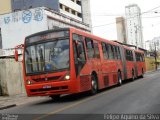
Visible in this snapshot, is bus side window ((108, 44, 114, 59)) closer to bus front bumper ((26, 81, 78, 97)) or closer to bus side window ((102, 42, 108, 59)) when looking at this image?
bus side window ((102, 42, 108, 59))

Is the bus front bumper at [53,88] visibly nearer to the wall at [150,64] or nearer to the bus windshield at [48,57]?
the bus windshield at [48,57]

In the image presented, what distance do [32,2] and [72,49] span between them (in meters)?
53.6

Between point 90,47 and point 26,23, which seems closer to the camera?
point 90,47

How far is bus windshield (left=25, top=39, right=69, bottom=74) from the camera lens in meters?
16.9

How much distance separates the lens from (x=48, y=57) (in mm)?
17000

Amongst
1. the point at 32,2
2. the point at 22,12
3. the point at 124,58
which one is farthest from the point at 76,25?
the point at 124,58

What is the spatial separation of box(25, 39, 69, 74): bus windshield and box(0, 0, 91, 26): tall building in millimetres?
48858

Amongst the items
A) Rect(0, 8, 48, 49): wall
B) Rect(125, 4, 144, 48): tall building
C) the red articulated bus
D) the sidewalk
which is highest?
Rect(125, 4, 144, 48): tall building

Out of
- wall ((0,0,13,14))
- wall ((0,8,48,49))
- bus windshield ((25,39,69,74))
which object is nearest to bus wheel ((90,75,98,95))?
bus windshield ((25,39,69,74))

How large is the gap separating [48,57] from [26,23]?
32.8 m

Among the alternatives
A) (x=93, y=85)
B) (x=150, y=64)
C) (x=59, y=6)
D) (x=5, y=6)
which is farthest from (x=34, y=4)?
(x=93, y=85)

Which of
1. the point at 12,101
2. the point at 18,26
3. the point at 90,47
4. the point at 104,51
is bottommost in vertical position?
the point at 12,101

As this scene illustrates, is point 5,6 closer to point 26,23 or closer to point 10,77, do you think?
point 26,23

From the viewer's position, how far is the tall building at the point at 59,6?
225 feet
